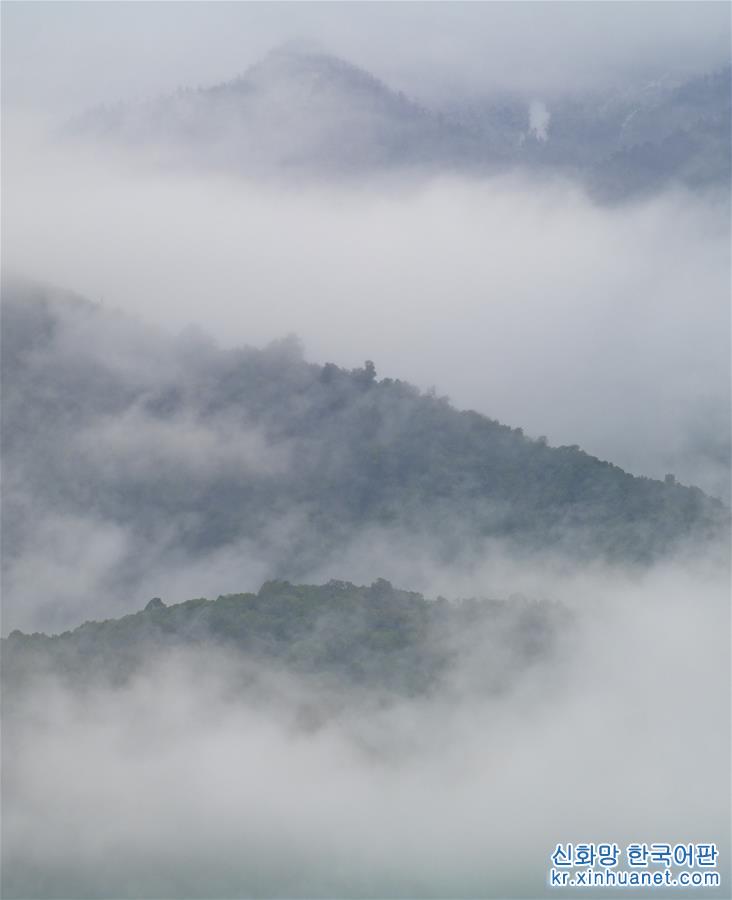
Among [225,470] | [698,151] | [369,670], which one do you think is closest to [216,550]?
[225,470]

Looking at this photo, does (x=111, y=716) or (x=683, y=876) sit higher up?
(x=111, y=716)

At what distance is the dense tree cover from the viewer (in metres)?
76.5

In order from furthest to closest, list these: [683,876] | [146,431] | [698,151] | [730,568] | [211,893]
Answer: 1. [698,151]
2. [146,431]
3. [730,568]
4. [211,893]
5. [683,876]

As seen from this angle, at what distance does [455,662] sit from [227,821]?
11.2 m

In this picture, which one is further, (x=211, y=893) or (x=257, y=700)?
(x=257, y=700)

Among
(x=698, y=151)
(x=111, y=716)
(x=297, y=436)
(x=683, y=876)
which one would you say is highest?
(x=698, y=151)

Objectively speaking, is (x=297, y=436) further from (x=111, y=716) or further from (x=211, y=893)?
(x=211, y=893)

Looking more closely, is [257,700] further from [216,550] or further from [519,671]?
[216,550]

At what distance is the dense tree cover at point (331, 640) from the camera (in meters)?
76.5

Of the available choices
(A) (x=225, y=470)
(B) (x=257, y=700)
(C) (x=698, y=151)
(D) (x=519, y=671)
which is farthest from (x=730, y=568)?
(C) (x=698, y=151)

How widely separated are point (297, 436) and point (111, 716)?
32181 millimetres

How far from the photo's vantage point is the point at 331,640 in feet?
256

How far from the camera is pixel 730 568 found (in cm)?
8588

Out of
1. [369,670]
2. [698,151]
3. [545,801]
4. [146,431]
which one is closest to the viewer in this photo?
[545,801]
